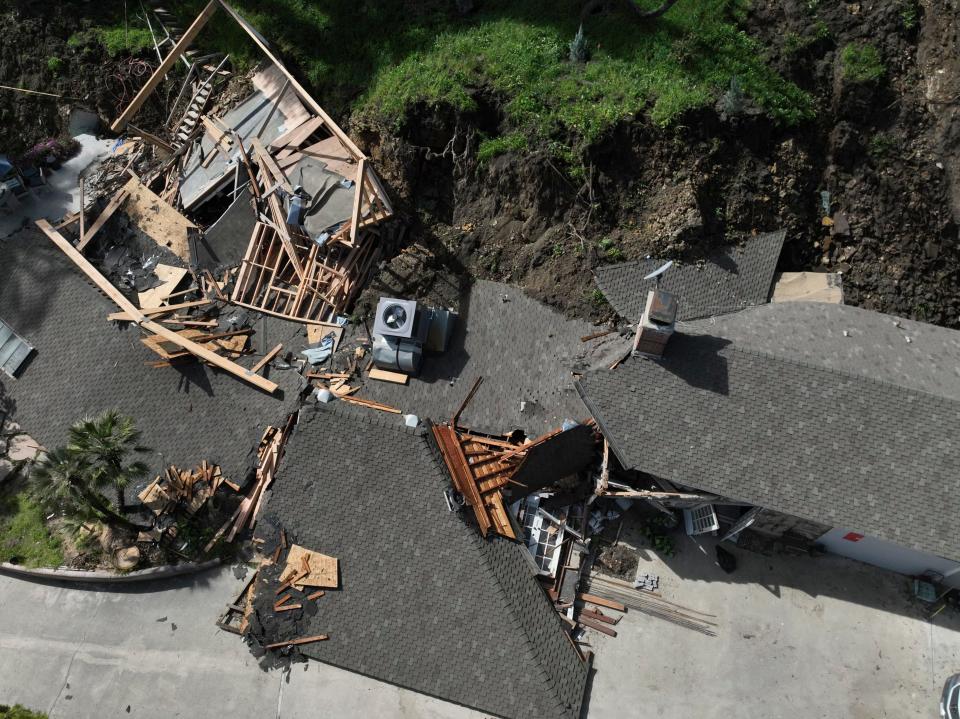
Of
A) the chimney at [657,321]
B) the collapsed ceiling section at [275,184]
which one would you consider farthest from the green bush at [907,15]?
the collapsed ceiling section at [275,184]

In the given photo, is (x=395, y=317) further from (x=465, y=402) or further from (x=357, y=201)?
(x=357, y=201)

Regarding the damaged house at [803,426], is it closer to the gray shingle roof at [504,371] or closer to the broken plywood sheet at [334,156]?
the gray shingle roof at [504,371]

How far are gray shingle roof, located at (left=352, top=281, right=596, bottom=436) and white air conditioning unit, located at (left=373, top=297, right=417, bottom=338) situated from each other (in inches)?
62.6

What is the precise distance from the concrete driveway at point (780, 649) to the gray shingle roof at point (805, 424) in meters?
3.21

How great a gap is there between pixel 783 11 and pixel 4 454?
2668cm

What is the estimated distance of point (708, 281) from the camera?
17359 millimetres

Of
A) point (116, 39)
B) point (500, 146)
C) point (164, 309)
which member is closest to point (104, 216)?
point (164, 309)

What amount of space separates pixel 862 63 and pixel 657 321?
10.6m

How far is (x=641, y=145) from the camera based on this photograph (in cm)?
1811

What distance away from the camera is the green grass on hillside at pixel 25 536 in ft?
58.5

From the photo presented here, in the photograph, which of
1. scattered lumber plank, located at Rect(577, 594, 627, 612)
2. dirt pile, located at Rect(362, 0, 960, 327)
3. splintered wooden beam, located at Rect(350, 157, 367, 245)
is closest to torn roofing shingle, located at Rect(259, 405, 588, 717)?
scattered lumber plank, located at Rect(577, 594, 627, 612)

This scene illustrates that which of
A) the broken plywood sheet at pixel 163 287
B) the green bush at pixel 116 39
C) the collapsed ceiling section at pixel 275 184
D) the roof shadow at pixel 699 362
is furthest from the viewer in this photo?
the green bush at pixel 116 39

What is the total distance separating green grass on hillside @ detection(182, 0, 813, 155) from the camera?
18.0 meters

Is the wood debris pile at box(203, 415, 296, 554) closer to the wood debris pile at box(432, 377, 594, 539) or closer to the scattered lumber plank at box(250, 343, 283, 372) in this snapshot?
the scattered lumber plank at box(250, 343, 283, 372)
